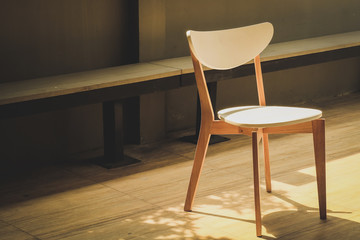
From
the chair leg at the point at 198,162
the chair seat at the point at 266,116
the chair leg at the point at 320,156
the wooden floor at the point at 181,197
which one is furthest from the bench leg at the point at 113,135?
the chair leg at the point at 320,156

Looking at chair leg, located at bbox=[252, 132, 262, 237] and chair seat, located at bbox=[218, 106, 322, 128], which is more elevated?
chair seat, located at bbox=[218, 106, 322, 128]

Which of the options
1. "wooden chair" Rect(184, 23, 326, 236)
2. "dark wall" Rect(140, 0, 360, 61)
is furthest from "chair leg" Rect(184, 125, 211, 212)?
"dark wall" Rect(140, 0, 360, 61)

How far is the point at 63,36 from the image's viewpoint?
429 cm

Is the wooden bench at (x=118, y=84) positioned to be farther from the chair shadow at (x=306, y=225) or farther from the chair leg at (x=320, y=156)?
the chair leg at (x=320, y=156)

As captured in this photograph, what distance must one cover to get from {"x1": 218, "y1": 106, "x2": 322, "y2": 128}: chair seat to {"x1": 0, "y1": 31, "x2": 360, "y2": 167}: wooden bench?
92 centimetres

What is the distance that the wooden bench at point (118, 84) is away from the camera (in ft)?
12.3

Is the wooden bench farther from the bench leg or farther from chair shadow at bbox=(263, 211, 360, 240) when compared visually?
chair shadow at bbox=(263, 211, 360, 240)

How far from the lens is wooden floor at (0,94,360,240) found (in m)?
3.22

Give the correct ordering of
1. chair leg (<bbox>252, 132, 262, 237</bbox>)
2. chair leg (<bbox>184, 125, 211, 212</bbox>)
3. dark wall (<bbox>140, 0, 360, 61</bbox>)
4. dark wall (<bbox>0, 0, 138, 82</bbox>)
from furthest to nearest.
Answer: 1. dark wall (<bbox>140, 0, 360, 61</bbox>)
2. dark wall (<bbox>0, 0, 138, 82</bbox>)
3. chair leg (<bbox>184, 125, 211, 212</bbox>)
4. chair leg (<bbox>252, 132, 262, 237</bbox>)

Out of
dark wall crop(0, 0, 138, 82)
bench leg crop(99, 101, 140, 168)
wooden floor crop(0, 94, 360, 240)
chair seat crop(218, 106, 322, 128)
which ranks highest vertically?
dark wall crop(0, 0, 138, 82)

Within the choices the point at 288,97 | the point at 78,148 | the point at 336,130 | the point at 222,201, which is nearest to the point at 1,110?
the point at 78,148

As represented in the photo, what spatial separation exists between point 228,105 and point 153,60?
960mm

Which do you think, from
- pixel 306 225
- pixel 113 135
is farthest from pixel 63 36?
pixel 306 225

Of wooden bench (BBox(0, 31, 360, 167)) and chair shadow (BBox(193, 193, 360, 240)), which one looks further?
wooden bench (BBox(0, 31, 360, 167))
